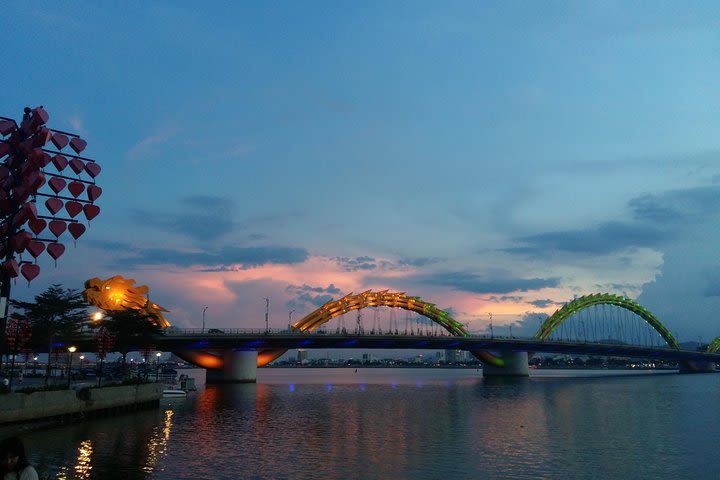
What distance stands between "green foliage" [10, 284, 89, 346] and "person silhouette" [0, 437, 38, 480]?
62.6 meters

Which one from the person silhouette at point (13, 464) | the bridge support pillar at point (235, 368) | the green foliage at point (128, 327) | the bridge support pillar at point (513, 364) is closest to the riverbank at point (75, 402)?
the green foliage at point (128, 327)

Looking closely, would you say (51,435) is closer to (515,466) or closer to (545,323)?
(515,466)

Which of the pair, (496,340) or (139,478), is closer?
(139,478)

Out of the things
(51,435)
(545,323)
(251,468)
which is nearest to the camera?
(251,468)

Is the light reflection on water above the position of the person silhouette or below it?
below

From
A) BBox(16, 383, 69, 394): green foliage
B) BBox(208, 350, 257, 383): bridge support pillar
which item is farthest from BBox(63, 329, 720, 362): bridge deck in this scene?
BBox(16, 383, 69, 394): green foliage

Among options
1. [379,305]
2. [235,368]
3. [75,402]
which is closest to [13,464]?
[75,402]

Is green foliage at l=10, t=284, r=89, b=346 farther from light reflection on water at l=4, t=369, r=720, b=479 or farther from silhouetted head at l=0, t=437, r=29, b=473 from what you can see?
silhouetted head at l=0, t=437, r=29, b=473

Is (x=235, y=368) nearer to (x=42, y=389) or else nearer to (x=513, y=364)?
(x=42, y=389)

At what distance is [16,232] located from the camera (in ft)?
119

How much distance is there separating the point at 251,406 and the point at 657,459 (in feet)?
149

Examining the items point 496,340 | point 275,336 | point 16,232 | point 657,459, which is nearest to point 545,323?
point 496,340

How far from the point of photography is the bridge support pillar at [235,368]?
378 feet

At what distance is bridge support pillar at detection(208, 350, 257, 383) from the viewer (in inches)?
4540
